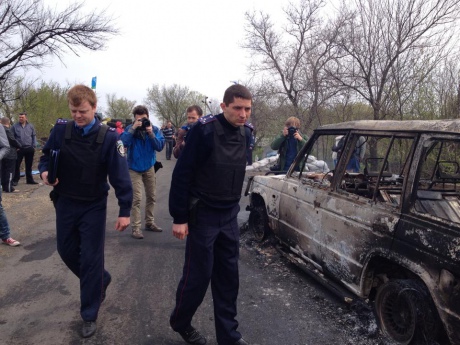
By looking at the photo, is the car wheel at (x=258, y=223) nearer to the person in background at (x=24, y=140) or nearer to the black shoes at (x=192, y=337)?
the black shoes at (x=192, y=337)

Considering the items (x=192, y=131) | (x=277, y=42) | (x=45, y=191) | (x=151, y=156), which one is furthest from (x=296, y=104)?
(x=192, y=131)

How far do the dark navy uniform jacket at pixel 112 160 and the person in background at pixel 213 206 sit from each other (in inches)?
23.5

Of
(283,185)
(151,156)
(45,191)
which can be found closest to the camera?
(283,185)

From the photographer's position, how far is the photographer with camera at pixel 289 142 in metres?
6.35

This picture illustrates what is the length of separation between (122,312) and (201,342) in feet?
2.92

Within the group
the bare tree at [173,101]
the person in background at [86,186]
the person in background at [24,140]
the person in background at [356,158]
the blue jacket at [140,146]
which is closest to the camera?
the person in background at [86,186]

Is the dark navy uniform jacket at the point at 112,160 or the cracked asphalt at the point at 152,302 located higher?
the dark navy uniform jacket at the point at 112,160

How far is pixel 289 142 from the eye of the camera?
6566 millimetres

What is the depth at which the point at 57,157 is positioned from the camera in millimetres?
2896

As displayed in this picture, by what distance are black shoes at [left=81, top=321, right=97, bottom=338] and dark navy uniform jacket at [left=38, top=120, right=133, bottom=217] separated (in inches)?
35.1

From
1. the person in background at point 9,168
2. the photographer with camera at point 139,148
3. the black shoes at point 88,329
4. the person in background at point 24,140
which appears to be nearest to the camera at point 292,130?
the photographer with camera at point 139,148

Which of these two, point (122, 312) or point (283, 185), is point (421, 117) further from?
point (122, 312)

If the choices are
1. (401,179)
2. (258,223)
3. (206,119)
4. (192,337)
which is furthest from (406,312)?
(258,223)

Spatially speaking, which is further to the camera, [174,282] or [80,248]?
[174,282]
